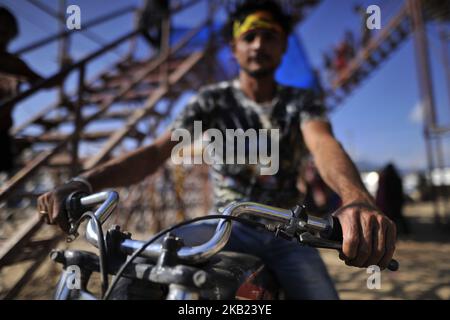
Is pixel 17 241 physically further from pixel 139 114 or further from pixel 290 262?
pixel 139 114

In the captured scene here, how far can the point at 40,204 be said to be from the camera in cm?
115

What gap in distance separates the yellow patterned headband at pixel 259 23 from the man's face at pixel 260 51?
0.08 feet

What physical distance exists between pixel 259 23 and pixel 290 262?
56.3 inches

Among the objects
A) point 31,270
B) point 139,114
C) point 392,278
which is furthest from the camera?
point 392,278

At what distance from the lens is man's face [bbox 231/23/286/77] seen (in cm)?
189

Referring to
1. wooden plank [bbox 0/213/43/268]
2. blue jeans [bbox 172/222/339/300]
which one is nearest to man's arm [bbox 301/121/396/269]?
blue jeans [bbox 172/222/339/300]

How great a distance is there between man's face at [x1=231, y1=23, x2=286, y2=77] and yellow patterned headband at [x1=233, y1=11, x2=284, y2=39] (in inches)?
0.9

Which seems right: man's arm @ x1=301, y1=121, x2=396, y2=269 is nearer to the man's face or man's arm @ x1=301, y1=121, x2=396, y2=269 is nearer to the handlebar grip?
the handlebar grip

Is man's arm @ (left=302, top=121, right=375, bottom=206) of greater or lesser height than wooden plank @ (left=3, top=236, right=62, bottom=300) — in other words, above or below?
above

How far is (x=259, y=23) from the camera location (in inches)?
75.5
